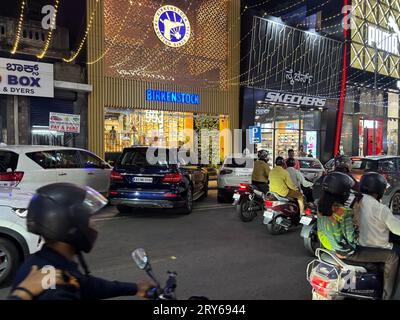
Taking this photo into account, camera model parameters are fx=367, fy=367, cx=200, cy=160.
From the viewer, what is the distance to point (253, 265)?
5387 millimetres

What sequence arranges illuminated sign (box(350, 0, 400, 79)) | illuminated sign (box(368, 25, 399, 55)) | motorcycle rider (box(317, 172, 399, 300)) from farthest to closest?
illuminated sign (box(368, 25, 399, 55)) → illuminated sign (box(350, 0, 400, 79)) → motorcycle rider (box(317, 172, 399, 300))

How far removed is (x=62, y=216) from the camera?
1.88 metres

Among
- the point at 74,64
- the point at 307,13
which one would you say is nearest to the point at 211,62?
the point at 74,64

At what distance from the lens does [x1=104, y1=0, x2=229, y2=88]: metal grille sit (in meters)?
15.0

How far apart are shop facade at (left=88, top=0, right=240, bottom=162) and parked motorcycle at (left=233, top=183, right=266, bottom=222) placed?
8.03m

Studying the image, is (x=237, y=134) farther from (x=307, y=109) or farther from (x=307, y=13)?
(x=307, y=13)

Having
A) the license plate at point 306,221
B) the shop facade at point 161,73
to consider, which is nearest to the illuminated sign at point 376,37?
the shop facade at point 161,73

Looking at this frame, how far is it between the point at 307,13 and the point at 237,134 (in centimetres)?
940

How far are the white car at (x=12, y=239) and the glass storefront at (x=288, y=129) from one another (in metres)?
16.0

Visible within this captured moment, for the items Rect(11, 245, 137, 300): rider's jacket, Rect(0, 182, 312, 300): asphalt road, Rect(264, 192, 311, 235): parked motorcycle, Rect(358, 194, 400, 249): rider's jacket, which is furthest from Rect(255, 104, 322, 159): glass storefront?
Rect(11, 245, 137, 300): rider's jacket

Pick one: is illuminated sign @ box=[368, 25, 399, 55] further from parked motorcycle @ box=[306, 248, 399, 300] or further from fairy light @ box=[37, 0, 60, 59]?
parked motorcycle @ box=[306, 248, 399, 300]

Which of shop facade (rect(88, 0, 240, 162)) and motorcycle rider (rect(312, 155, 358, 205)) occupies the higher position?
shop facade (rect(88, 0, 240, 162))

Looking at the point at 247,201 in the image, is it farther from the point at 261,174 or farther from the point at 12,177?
the point at 12,177
